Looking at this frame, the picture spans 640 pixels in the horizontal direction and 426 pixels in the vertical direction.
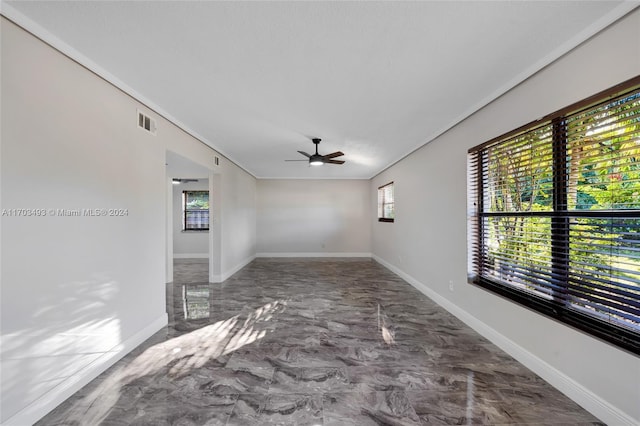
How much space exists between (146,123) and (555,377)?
4.38 m

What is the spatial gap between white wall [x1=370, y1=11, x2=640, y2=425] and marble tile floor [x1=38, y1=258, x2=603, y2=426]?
0.16m

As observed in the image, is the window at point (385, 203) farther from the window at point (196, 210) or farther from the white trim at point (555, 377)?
the window at point (196, 210)

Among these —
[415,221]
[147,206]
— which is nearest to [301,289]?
[415,221]

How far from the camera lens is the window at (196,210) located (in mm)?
8352

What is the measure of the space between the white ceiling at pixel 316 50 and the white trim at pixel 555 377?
7.82ft

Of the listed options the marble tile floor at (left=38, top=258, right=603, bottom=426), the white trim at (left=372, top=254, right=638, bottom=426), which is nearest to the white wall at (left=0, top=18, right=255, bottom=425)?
the marble tile floor at (left=38, top=258, right=603, bottom=426)

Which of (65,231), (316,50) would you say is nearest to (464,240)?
(316,50)

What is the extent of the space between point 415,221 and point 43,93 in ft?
15.7

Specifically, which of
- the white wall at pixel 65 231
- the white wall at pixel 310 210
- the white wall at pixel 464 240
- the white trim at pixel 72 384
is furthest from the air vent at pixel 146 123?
the white wall at pixel 310 210

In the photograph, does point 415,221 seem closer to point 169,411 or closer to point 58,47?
point 169,411

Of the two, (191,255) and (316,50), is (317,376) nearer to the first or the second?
(316,50)

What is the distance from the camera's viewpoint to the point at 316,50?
1912mm

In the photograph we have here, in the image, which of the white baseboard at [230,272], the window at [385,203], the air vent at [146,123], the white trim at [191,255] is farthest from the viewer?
the white trim at [191,255]

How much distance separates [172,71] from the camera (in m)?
2.20
